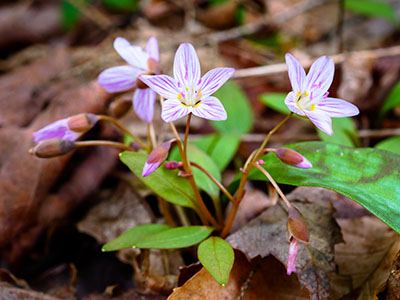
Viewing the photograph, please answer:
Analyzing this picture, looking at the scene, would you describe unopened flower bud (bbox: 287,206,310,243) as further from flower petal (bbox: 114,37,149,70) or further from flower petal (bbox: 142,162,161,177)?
flower petal (bbox: 114,37,149,70)

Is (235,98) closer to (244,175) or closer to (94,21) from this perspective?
(244,175)

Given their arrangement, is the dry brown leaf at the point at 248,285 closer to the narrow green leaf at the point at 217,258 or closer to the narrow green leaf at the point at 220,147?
the narrow green leaf at the point at 217,258

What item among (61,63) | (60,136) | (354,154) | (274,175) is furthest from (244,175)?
(61,63)

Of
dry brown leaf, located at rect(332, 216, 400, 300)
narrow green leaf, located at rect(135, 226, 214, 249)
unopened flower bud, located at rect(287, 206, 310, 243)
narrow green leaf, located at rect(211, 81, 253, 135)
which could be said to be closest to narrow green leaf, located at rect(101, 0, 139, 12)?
narrow green leaf, located at rect(211, 81, 253, 135)

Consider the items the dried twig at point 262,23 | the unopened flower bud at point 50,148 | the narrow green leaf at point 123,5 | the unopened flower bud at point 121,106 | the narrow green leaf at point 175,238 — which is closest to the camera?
the narrow green leaf at point 175,238

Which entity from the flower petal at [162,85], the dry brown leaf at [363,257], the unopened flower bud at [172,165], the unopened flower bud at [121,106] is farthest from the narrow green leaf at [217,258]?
the unopened flower bud at [121,106]
